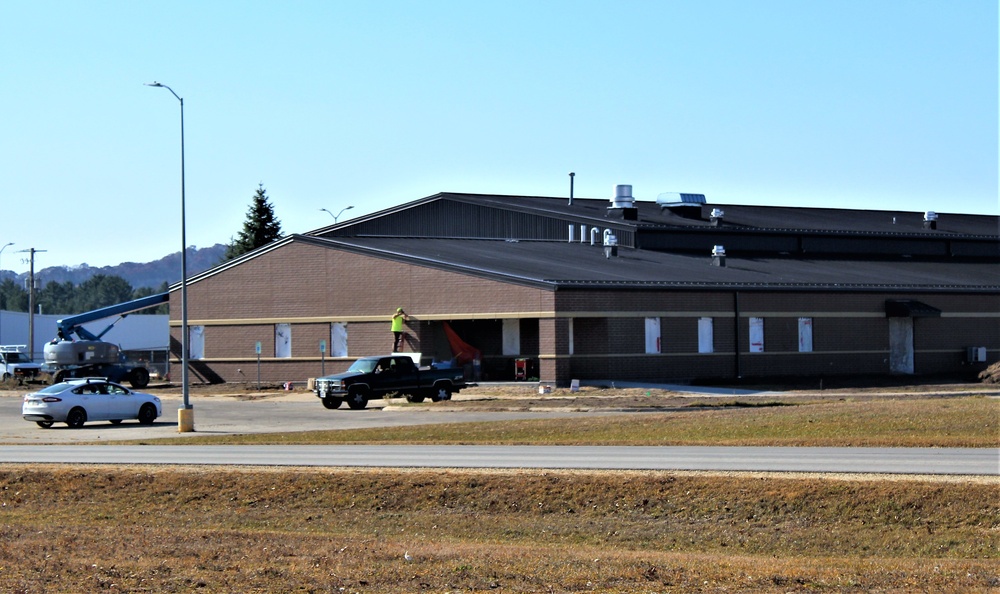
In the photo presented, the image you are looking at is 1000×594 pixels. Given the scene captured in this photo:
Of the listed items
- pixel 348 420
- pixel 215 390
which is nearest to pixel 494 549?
pixel 348 420

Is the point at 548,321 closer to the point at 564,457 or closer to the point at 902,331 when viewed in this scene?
the point at 902,331

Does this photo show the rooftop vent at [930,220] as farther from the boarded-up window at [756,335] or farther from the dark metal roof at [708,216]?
the boarded-up window at [756,335]

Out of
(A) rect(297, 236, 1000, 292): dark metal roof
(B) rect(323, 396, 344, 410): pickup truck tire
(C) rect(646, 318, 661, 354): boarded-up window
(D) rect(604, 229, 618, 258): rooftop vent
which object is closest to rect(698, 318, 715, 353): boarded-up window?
(A) rect(297, 236, 1000, 292): dark metal roof

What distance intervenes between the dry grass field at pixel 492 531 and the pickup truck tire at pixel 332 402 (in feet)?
70.0

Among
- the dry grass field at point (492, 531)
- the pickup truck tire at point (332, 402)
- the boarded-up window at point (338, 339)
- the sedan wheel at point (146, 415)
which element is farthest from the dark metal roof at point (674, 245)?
the dry grass field at point (492, 531)

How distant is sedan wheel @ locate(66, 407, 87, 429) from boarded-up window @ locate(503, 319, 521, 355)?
21050 millimetres

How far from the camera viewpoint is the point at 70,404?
3966 cm

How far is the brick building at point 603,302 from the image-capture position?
53.1 metres

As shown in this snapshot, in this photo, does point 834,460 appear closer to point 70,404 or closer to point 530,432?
point 530,432

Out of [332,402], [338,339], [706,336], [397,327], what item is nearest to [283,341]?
[338,339]

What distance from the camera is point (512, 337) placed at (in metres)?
56.5

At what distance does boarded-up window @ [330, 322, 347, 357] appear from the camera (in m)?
59.0

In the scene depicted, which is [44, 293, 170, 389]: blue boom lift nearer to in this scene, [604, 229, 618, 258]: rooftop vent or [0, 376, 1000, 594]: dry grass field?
[604, 229, 618, 258]: rooftop vent

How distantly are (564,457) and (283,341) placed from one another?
3803 centimetres
